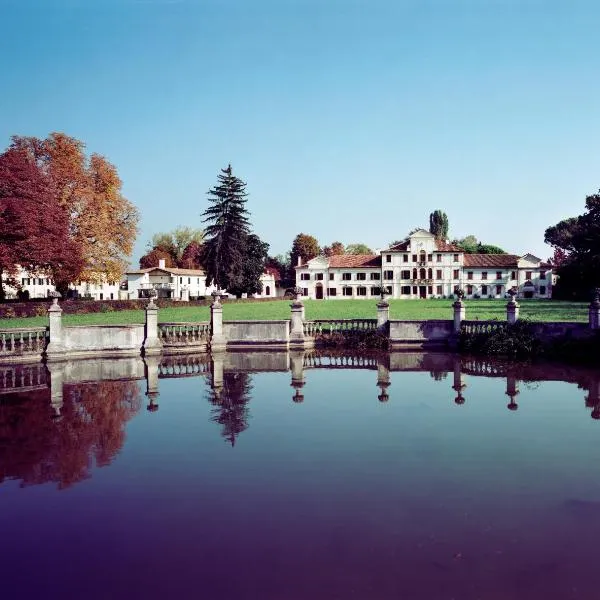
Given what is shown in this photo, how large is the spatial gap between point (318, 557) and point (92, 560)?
239cm

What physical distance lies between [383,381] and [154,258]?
83.6m

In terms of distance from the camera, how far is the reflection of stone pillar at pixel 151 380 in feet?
44.8

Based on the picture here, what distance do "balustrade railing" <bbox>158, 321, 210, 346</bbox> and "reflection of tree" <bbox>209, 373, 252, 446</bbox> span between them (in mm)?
5766

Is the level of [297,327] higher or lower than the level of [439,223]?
lower

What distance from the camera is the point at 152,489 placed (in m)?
8.02

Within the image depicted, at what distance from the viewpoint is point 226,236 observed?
59.0m

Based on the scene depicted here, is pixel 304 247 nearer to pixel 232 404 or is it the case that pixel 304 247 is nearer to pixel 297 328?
pixel 297 328

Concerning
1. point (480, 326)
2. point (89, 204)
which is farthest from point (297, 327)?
point (89, 204)

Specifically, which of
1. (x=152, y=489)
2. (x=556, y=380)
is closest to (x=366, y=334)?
(x=556, y=380)

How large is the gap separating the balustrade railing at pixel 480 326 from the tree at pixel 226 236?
123 feet

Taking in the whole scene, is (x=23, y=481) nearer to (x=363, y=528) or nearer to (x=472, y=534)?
(x=363, y=528)

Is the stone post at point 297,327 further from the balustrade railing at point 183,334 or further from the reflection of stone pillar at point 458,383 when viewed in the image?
the reflection of stone pillar at point 458,383

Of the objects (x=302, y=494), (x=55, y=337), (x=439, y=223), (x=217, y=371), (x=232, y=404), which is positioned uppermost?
(x=439, y=223)

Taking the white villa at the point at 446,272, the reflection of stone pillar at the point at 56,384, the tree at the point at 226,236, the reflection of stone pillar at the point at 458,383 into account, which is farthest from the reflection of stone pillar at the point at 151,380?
the white villa at the point at 446,272
